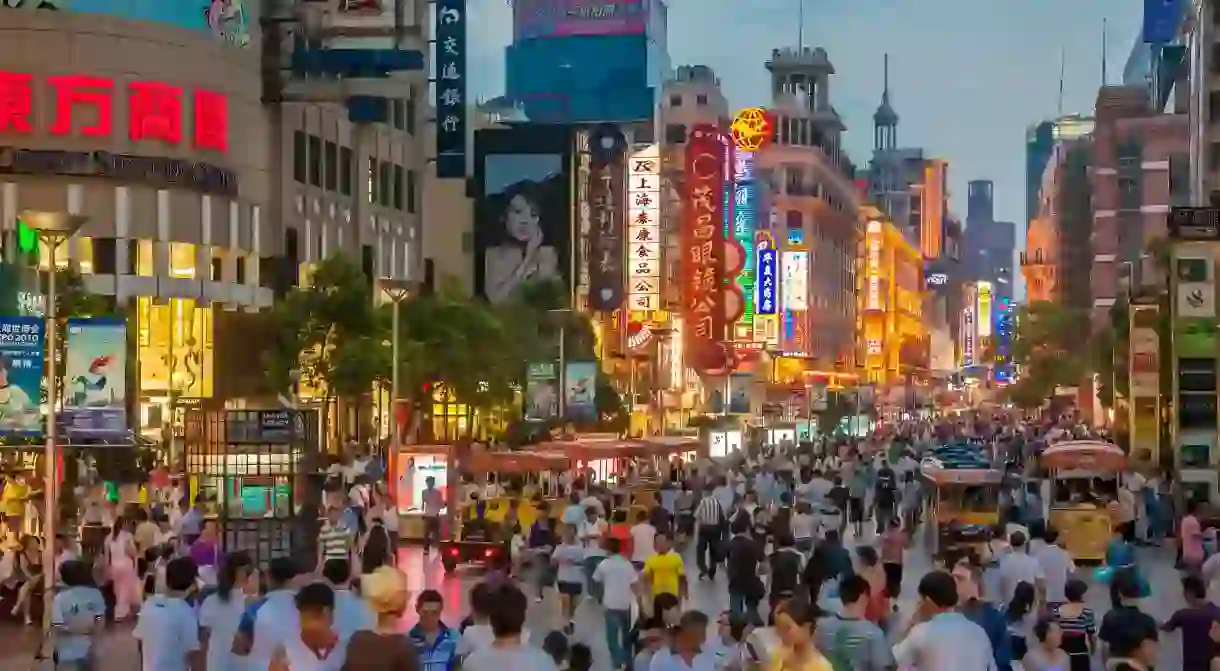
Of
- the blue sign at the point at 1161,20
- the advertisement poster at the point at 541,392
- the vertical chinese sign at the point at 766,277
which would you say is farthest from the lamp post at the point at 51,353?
the blue sign at the point at 1161,20

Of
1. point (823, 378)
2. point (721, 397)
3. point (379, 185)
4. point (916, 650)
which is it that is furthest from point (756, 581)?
point (823, 378)

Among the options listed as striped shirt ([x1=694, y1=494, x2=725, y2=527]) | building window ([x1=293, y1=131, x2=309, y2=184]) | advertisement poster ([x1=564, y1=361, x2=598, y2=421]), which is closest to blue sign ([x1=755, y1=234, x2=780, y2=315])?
advertisement poster ([x1=564, y1=361, x2=598, y2=421])

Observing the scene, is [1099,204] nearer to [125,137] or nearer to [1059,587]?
[125,137]

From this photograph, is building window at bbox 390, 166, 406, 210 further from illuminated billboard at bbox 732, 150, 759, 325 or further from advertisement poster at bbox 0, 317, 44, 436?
advertisement poster at bbox 0, 317, 44, 436

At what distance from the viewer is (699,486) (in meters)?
39.8

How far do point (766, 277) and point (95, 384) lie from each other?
103 m

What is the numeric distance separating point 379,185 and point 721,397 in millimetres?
31086

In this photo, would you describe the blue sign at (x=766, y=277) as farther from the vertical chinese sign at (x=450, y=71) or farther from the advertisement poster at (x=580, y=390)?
the advertisement poster at (x=580, y=390)

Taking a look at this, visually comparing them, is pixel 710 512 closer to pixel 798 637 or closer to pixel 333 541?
pixel 333 541

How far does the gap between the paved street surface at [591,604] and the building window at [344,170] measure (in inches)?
1487

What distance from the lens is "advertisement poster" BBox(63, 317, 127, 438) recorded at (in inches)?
963

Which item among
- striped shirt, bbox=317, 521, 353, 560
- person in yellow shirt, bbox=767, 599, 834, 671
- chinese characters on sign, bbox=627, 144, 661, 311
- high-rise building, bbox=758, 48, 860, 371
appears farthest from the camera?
high-rise building, bbox=758, 48, 860, 371

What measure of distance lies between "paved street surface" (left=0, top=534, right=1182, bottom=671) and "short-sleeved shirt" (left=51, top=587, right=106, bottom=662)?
1.64ft

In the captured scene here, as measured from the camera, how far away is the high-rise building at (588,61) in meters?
146
